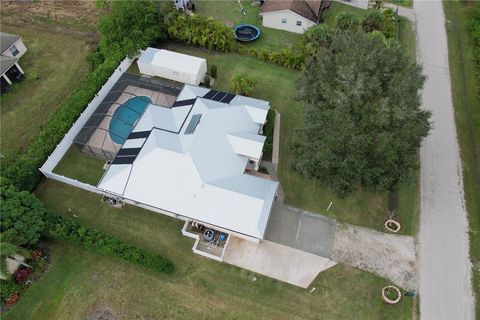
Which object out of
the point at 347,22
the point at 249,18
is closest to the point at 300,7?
the point at 347,22

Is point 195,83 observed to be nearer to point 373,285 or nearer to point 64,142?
point 64,142

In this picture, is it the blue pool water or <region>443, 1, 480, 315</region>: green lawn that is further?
the blue pool water

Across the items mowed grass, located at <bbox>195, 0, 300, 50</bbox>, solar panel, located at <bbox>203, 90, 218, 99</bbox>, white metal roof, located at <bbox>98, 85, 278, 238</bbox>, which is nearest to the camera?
white metal roof, located at <bbox>98, 85, 278, 238</bbox>

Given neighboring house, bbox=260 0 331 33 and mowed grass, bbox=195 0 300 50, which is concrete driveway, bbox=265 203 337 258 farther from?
neighboring house, bbox=260 0 331 33

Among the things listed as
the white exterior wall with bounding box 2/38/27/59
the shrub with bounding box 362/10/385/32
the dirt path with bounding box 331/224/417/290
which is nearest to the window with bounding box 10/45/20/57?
the white exterior wall with bounding box 2/38/27/59

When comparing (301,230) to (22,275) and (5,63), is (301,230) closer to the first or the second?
(22,275)

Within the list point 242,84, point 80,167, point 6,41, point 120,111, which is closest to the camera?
point 80,167

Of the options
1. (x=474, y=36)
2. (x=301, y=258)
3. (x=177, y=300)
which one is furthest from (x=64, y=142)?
(x=474, y=36)
